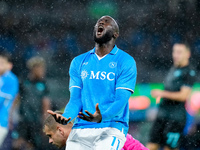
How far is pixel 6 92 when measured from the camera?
6.08 metres

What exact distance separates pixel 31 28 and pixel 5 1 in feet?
3.51

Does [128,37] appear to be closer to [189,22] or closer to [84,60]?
[189,22]

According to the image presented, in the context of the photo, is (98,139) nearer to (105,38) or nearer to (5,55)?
(105,38)

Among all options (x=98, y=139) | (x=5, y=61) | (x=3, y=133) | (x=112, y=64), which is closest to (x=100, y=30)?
(x=112, y=64)

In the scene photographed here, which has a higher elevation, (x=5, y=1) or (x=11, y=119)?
(x=5, y=1)

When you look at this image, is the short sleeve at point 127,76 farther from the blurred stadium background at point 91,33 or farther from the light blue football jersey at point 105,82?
the blurred stadium background at point 91,33

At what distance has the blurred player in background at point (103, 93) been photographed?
7.83ft

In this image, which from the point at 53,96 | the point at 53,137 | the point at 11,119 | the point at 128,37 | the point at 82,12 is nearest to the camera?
the point at 53,137

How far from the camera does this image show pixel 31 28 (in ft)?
26.2

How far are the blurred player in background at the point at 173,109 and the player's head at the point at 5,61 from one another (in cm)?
293

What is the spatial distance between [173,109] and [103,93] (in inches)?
133

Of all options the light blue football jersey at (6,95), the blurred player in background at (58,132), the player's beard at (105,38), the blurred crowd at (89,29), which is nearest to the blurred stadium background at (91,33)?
the blurred crowd at (89,29)

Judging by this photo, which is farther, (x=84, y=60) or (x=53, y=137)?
(x=53, y=137)

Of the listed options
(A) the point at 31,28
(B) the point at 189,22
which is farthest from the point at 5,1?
(B) the point at 189,22
